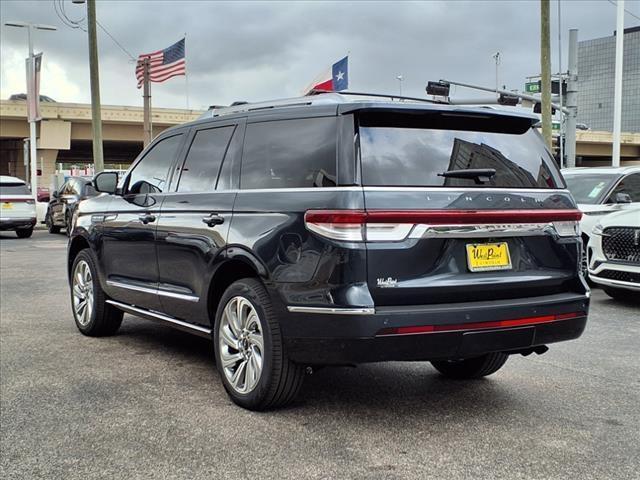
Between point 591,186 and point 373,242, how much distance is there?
323 inches

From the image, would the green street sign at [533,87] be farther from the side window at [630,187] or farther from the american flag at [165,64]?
the side window at [630,187]

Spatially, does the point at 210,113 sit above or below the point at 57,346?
above

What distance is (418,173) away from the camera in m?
4.10

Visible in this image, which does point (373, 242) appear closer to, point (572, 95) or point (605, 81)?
point (572, 95)

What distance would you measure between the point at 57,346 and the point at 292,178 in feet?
10.6

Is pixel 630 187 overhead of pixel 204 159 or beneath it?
beneath

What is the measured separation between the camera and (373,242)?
3.87 m

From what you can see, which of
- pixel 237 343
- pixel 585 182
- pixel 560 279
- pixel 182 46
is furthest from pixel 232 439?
pixel 182 46

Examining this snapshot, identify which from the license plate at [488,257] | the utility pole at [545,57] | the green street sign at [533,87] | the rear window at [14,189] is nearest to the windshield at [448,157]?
the license plate at [488,257]

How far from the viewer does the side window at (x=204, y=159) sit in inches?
203

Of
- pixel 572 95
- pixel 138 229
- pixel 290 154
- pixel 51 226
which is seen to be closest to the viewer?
pixel 290 154

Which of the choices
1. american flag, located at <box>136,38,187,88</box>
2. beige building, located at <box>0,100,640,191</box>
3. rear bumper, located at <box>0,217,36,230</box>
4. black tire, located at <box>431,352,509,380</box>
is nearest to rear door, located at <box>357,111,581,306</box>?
black tire, located at <box>431,352,509,380</box>

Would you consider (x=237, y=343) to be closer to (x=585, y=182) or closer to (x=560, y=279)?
(x=560, y=279)

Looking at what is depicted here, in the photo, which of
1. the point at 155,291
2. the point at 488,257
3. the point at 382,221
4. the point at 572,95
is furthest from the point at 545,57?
the point at 382,221
